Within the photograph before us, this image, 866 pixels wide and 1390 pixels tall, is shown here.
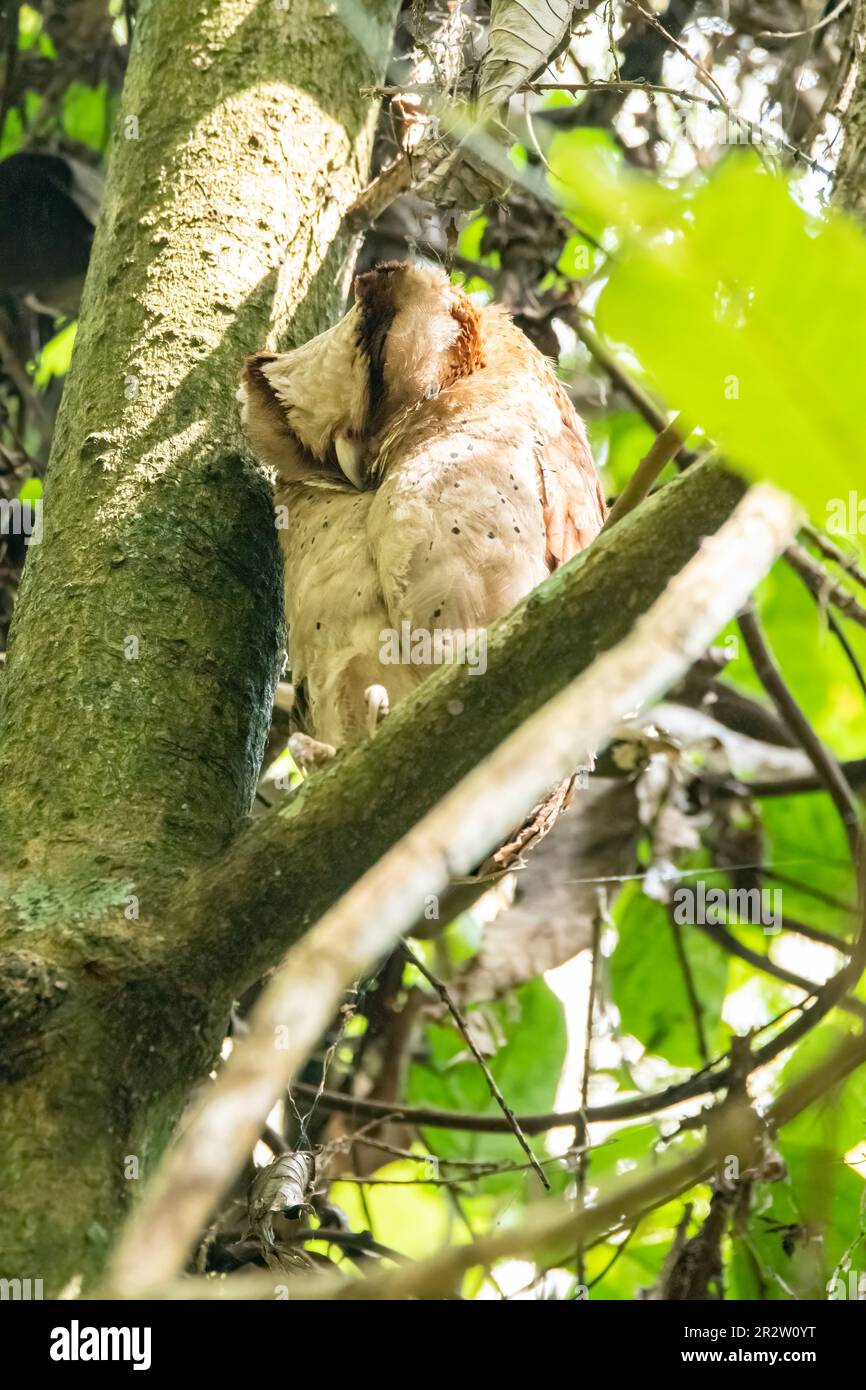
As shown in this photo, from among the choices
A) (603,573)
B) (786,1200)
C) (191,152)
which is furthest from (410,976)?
(603,573)

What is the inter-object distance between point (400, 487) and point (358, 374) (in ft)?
0.72

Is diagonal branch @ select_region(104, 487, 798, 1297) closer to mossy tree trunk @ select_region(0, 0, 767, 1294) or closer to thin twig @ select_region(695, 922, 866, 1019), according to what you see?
mossy tree trunk @ select_region(0, 0, 767, 1294)

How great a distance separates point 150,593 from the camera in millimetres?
2012

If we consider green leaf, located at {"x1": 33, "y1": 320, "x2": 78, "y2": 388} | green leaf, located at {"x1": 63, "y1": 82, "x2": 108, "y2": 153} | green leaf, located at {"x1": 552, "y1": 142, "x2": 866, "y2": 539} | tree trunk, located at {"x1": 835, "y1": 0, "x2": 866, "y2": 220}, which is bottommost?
green leaf, located at {"x1": 552, "y1": 142, "x2": 866, "y2": 539}

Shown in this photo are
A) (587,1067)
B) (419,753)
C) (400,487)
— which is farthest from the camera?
(587,1067)

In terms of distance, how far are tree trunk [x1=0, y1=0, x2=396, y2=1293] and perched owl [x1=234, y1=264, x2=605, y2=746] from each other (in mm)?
96

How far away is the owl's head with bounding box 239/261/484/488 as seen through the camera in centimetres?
215

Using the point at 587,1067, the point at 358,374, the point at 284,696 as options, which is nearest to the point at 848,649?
the point at 587,1067

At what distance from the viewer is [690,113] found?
10.1 ft

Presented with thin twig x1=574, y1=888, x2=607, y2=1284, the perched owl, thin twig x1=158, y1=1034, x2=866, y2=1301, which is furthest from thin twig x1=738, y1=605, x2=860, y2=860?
thin twig x1=158, y1=1034, x2=866, y2=1301

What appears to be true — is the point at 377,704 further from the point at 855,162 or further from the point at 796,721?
the point at 855,162

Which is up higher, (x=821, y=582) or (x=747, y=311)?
(x=821, y=582)

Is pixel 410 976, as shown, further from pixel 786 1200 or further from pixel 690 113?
pixel 690 113

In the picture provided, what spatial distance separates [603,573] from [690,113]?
2.18 m
